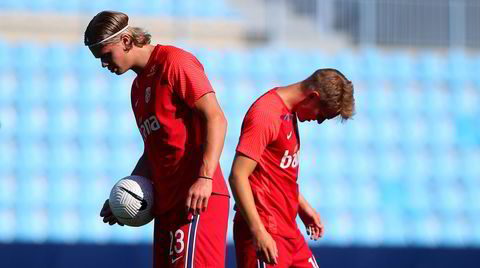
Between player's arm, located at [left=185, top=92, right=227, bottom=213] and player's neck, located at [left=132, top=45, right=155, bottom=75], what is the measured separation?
343 mm

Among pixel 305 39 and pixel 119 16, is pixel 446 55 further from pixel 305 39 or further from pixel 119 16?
pixel 119 16

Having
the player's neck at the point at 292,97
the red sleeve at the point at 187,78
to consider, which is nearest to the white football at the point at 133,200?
the red sleeve at the point at 187,78

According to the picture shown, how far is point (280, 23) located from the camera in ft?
37.2

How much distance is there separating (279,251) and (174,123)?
783mm

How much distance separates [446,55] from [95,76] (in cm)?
413

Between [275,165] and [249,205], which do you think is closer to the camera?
[249,205]

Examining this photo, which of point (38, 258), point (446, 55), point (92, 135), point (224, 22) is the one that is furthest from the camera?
point (224, 22)

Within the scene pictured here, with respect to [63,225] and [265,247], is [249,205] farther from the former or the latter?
[63,225]

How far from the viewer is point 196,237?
148 inches

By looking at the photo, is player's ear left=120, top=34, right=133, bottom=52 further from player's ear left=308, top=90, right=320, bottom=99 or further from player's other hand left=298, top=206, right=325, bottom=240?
player's other hand left=298, top=206, right=325, bottom=240

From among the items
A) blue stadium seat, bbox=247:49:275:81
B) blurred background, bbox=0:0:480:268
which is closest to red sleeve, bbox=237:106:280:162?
blurred background, bbox=0:0:480:268

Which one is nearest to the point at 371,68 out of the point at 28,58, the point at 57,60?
the point at 57,60

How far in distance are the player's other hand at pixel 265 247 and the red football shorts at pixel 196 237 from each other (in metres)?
0.14

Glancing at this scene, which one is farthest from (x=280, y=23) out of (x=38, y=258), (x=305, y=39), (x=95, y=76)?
(x=38, y=258)
